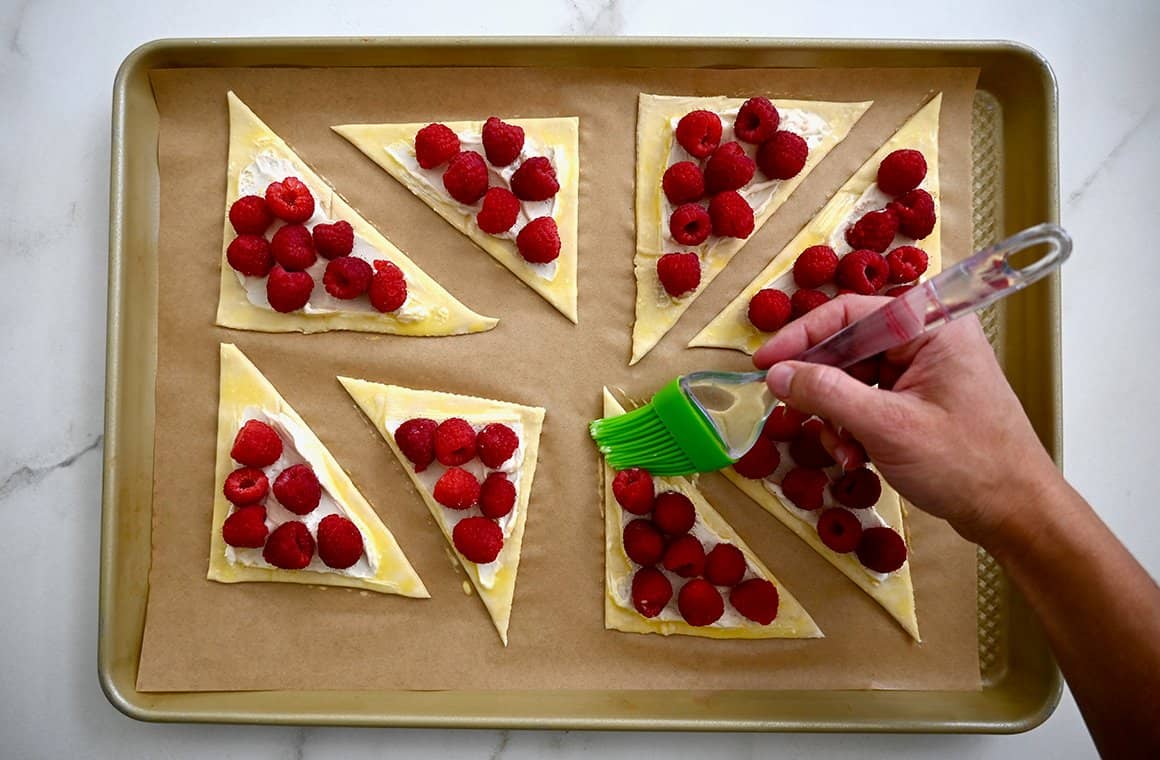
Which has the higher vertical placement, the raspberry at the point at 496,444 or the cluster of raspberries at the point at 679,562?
the raspberry at the point at 496,444

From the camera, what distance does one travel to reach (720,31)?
61.7 inches

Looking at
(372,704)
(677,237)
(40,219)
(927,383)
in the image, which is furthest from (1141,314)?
(40,219)

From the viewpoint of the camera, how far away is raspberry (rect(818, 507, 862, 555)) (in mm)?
1466

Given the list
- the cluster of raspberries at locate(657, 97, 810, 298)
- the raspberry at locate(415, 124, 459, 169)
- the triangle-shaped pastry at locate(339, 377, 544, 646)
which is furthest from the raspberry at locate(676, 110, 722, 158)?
the triangle-shaped pastry at locate(339, 377, 544, 646)

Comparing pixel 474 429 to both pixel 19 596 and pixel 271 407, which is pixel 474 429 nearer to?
pixel 271 407

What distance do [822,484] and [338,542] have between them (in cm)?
86

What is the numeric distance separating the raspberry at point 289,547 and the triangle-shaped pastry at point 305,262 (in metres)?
0.37

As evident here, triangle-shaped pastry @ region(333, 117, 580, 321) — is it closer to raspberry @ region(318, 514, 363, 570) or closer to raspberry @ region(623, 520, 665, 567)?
raspberry @ region(623, 520, 665, 567)

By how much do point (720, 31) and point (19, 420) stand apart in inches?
59.6

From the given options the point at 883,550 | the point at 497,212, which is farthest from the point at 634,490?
the point at 497,212

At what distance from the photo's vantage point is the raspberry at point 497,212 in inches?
58.1

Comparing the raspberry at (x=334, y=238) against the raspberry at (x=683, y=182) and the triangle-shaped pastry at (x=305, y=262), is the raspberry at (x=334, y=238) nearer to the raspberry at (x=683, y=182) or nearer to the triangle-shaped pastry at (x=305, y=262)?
the triangle-shaped pastry at (x=305, y=262)

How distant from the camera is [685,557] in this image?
1.46 m

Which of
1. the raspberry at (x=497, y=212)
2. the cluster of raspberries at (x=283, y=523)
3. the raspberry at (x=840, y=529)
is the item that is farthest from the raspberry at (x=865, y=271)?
the cluster of raspberries at (x=283, y=523)
